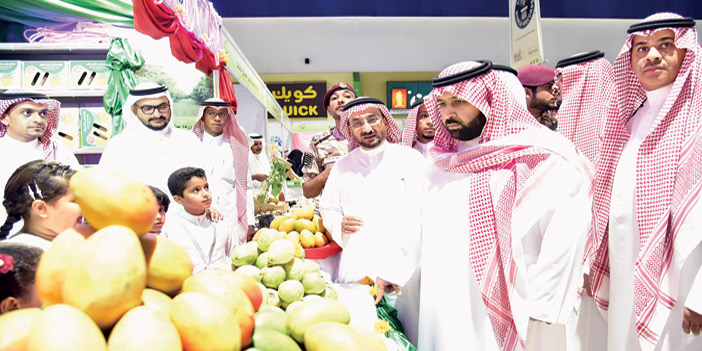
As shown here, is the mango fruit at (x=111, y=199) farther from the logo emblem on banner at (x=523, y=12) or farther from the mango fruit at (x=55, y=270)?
the logo emblem on banner at (x=523, y=12)

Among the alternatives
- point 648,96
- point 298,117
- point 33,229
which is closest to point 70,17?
point 33,229

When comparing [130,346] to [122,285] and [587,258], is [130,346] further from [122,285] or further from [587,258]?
[587,258]

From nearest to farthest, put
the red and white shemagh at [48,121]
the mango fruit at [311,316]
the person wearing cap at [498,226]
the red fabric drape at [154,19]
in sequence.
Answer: the mango fruit at [311,316], the person wearing cap at [498,226], the red and white shemagh at [48,121], the red fabric drape at [154,19]

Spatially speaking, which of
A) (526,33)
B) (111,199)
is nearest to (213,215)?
(111,199)

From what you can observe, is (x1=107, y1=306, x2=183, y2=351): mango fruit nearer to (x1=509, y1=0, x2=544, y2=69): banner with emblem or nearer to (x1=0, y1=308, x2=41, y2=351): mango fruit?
(x1=0, y1=308, x2=41, y2=351): mango fruit

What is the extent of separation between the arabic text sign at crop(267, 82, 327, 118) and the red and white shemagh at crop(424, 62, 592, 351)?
9724mm

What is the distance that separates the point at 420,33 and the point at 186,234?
10536 mm

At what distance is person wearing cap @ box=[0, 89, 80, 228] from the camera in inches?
103

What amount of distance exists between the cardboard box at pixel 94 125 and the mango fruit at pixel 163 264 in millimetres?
3264

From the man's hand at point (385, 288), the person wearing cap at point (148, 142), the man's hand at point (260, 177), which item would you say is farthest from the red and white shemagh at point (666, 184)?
the man's hand at point (260, 177)

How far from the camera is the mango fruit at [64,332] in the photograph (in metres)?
0.59

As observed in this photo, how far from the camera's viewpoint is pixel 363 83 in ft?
37.3

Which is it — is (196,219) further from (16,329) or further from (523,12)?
(523,12)

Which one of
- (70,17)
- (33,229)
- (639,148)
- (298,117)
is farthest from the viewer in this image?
(298,117)
